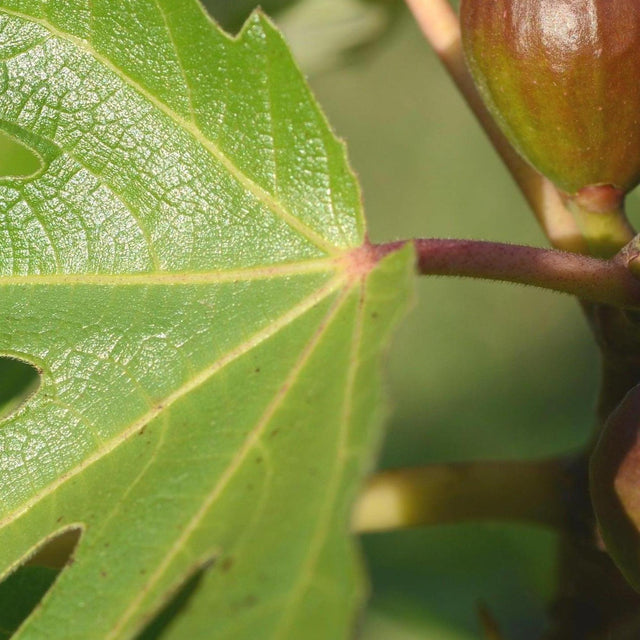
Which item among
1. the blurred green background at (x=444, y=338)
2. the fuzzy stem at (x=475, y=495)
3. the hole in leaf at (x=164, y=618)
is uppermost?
the hole in leaf at (x=164, y=618)

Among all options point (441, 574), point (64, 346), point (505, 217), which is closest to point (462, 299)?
point (505, 217)

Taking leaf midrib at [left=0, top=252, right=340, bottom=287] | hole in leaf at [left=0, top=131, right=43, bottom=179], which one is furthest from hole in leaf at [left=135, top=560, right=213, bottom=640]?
hole in leaf at [left=0, top=131, right=43, bottom=179]

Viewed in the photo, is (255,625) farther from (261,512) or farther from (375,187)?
(375,187)

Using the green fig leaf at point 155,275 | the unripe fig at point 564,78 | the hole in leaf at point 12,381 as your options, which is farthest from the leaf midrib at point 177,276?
A: the unripe fig at point 564,78

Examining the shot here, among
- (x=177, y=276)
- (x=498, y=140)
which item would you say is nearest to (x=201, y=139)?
(x=177, y=276)

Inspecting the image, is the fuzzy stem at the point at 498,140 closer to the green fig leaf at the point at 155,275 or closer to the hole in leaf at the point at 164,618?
the green fig leaf at the point at 155,275

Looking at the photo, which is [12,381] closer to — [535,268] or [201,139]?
[201,139]

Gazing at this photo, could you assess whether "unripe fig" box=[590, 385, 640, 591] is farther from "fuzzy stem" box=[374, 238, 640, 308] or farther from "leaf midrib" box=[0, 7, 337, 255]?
"leaf midrib" box=[0, 7, 337, 255]
